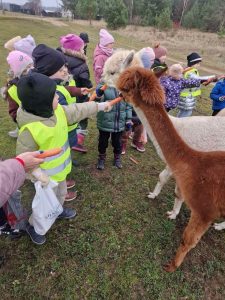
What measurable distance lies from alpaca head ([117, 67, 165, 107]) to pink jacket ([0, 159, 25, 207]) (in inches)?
45.3

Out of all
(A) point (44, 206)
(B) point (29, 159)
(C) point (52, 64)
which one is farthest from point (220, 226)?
(C) point (52, 64)

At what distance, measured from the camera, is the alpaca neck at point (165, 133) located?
2270 millimetres

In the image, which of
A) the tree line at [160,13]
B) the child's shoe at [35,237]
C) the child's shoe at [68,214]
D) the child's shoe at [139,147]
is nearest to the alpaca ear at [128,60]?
the child's shoe at [68,214]

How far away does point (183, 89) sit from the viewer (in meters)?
4.48

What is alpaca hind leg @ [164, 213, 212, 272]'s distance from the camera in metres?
2.33

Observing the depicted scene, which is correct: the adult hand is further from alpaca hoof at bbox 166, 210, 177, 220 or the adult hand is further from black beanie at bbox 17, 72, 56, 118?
alpaca hoof at bbox 166, 210, 177, 220

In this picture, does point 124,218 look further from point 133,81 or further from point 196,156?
point 133,81

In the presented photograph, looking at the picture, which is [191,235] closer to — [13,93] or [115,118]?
[115,118]

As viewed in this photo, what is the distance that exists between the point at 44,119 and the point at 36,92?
273 mm

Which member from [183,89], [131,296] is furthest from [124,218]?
[183,89]

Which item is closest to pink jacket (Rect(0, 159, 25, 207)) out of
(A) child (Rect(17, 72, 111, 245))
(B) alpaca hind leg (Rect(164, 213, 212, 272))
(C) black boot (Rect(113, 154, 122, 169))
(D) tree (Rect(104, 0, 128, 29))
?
(A) child (Rect(17, 72, 111, 245))

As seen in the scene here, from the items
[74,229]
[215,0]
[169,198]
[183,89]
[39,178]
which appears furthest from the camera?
[215,0]

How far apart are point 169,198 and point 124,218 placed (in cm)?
79

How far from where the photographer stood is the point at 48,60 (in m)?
2.77
